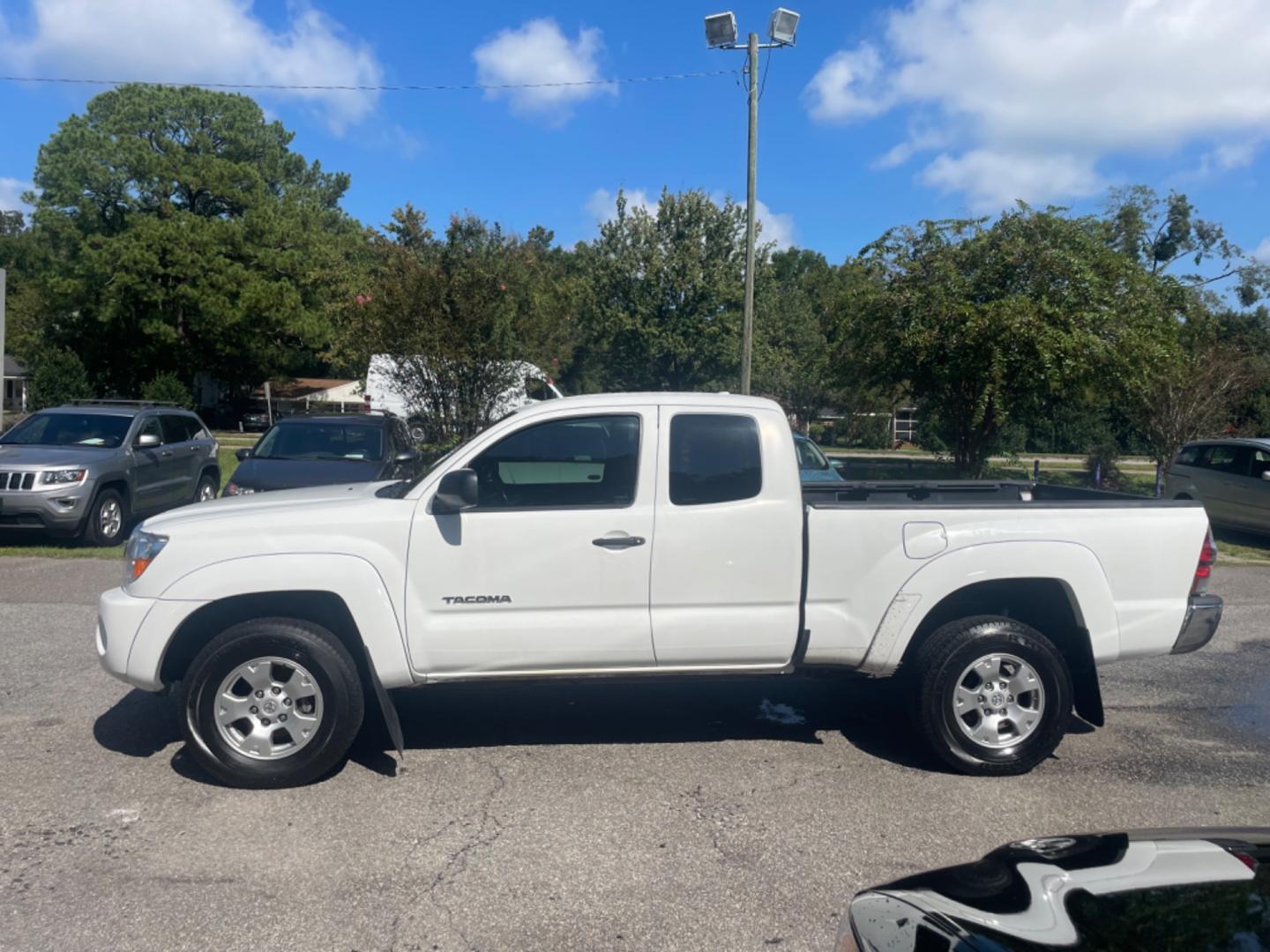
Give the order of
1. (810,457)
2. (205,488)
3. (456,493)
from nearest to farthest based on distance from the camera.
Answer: (456,493), (810,457), (205,488)

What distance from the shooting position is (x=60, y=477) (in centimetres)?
1235

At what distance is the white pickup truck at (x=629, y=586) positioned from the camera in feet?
17.3

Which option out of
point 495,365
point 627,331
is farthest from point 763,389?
point 495,365

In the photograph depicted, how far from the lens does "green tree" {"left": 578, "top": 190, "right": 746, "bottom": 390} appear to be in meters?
29.7

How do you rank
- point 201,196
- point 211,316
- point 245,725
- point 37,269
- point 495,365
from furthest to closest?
point 37,269 < point 201,196 < point 211,316 < point 495,365 < point 245,725

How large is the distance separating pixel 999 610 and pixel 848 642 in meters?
1.07

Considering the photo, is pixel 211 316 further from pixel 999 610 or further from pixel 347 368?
pixel 999 610

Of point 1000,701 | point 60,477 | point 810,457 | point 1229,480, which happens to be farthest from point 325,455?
point 1229,480

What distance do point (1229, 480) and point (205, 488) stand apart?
51.1ft

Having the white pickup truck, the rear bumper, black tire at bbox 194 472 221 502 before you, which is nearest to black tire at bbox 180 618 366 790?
the white pickup truck

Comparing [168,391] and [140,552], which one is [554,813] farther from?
[168,391]

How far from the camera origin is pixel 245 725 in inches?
208

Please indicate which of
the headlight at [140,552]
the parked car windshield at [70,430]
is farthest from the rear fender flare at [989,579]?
the parked car windshield at [70,430]

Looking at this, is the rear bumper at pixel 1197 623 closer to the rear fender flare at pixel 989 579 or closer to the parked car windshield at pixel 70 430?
the rear fender flare at pixel 989 579
